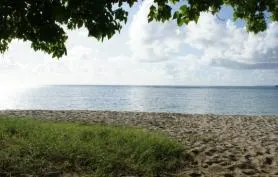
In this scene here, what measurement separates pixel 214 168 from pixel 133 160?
7.25 ft

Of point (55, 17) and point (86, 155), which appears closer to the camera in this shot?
point (55, 17)

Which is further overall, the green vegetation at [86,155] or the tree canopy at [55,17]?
the green vegetation at [86,155]

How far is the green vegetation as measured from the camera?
9898 mm

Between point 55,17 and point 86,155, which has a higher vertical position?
point 55,17

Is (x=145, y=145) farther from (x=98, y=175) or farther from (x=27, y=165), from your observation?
(x=27, y=165)

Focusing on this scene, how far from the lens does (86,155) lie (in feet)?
35.9

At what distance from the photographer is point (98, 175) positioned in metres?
9.52

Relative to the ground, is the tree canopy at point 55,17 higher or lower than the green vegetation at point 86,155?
higher

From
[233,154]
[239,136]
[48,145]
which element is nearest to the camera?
[48,145]

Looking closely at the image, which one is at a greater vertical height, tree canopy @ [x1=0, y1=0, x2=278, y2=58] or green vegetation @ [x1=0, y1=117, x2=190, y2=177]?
tree canopy @ [x1=0, y1=0, x2=278, y2=58]

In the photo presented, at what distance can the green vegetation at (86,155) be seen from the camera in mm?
9898

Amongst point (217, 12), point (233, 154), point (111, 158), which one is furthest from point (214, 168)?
point (217, 12)

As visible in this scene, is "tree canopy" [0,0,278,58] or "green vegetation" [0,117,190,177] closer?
"tree canopy" [0,0,278,58]

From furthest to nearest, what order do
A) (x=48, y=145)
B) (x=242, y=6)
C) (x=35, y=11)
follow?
(x=48, y=145)
(x=242, y=6)
(x=35, y=11)
